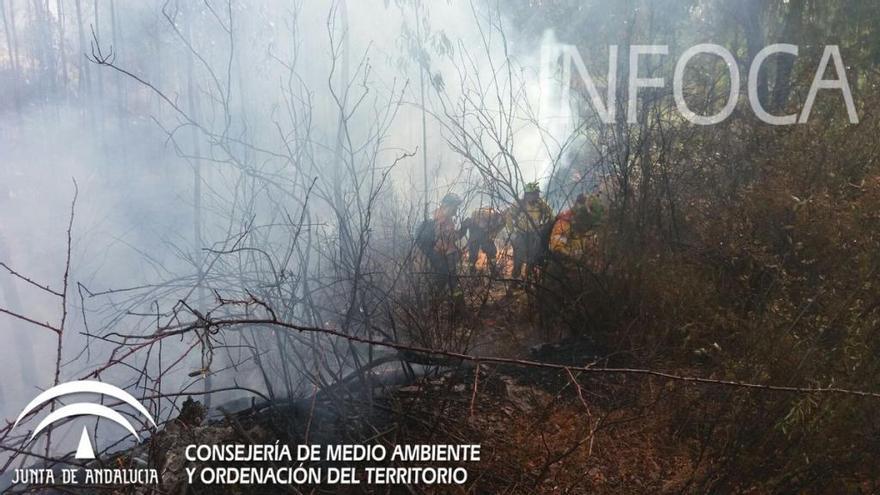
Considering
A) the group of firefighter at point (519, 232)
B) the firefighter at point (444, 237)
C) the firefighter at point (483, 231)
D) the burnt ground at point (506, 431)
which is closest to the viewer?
the burnt ground at point (506, 431)

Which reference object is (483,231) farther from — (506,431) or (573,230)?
(506,431)

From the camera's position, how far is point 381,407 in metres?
2.31

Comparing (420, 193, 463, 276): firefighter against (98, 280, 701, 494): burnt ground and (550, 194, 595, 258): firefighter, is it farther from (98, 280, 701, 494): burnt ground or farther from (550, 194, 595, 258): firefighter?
(98, 280, 701, 494): burnt ground

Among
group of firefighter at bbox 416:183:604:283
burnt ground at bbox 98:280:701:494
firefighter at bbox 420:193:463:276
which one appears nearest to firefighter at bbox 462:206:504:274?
group of firefighter at bbox 416:183:604:283

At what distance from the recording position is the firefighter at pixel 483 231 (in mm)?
4207

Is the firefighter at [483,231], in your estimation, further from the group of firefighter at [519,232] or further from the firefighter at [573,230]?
the firefighter at [573,230]

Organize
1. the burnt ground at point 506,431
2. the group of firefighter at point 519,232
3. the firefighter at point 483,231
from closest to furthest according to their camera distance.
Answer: the burnt ground at point 506,431
the group of firefighter at point 519,232
the firefighter at point 483,231

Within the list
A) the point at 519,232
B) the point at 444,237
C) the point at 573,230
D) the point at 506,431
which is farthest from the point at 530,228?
the point at 506,431

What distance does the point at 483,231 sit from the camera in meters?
4.22

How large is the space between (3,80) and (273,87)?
31.1 ft

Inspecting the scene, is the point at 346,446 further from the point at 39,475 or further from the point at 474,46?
the point at 474,46

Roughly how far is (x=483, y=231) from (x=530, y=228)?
1.23 ft

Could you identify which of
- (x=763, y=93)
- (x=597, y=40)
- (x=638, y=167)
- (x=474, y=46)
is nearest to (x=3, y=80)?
(x=474, y=46)

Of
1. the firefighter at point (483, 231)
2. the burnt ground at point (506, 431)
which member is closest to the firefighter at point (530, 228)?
the firefighter at point (483, 231)
